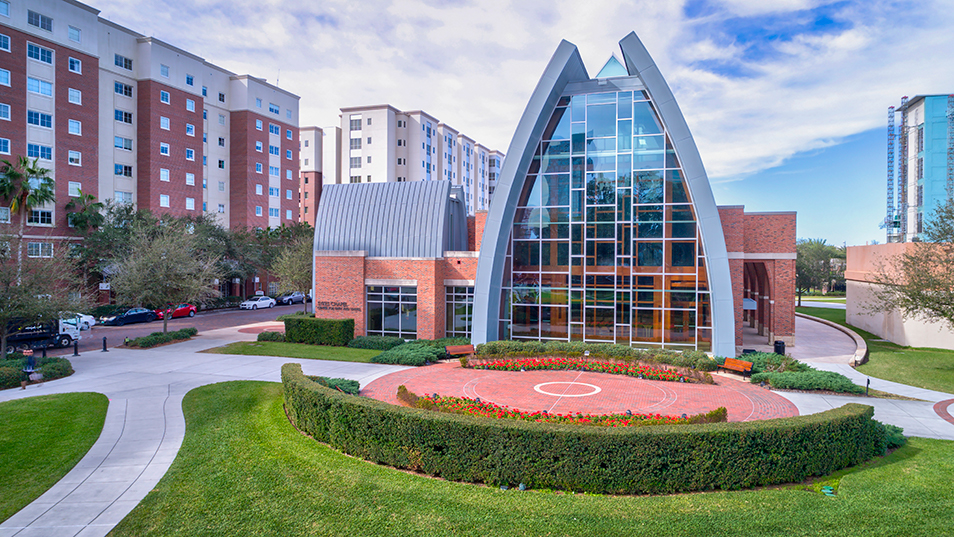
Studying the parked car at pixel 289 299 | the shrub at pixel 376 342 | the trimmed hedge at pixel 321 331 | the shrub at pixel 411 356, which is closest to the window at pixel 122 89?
the parked car at pixel 289 299

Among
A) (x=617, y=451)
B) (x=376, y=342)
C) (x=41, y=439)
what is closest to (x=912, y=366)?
(x=617, y=451)

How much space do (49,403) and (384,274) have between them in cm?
1484

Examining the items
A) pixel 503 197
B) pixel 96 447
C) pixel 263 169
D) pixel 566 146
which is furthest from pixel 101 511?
pixel 263 169

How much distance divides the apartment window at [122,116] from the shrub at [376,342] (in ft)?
125

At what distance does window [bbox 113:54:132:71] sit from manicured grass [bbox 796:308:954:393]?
2391 inches

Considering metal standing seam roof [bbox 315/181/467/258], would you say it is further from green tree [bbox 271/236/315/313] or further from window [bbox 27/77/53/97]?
window [bbox 27/77/53/97]

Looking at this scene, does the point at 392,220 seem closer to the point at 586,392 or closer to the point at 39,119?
the point at 586,392

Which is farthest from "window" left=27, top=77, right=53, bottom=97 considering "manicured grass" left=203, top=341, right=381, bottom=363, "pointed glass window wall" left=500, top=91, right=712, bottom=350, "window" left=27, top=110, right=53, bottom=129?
"pointed glass window wall" left=500, top=91, right=712, bottom=350

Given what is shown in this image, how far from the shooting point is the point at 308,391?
12.2 metres

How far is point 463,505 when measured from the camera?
840cm

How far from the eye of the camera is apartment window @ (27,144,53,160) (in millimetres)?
39062

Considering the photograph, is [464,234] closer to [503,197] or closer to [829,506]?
[503,197]

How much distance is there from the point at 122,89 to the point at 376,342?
135 feet

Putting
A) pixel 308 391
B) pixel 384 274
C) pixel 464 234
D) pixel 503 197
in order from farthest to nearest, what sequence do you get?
pixel 464 234 → pixel 384 274 → pixel 503 197 → pixel 308 391
